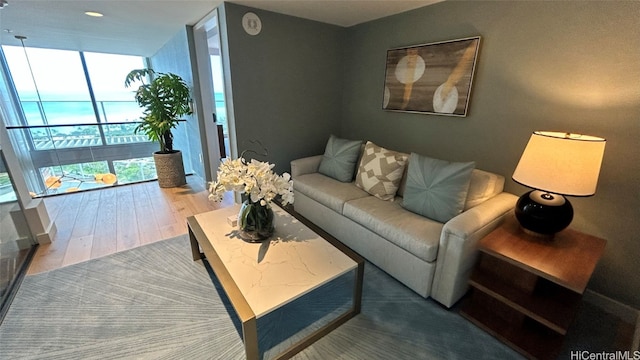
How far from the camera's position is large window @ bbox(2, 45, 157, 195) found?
140 inches

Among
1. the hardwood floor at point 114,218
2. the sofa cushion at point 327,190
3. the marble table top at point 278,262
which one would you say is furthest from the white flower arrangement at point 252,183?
the hardwood floor at point 114,218

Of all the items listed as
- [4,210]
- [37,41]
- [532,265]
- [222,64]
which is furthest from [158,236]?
[37,41]

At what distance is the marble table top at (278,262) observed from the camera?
1.19 m

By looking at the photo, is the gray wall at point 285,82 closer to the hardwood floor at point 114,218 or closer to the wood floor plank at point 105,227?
the hardwood floor at point 114,218

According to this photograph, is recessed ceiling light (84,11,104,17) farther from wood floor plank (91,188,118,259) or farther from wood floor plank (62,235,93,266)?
wood floor plank (62,235,93,266)

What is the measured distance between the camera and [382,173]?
220 cm

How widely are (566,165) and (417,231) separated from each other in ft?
2.71

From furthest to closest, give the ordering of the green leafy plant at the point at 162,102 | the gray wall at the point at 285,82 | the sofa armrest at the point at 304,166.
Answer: the green leafy plant at the point at 162,102
the sofa armrest at the point at 304,166
the gray wall at the point at 285,82

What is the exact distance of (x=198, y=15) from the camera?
8.68ft

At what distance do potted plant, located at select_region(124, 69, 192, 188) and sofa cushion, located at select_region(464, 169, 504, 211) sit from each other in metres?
3.49

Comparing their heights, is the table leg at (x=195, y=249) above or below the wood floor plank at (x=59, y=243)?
above

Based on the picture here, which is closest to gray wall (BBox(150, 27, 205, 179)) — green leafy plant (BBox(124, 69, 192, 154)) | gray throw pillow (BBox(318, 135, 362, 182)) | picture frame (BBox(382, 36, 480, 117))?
green leafy plant (BBox(124, 69, 192, 154))

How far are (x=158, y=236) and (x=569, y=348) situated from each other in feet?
10.2

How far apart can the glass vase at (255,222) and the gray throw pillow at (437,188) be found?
1075 millimetres
